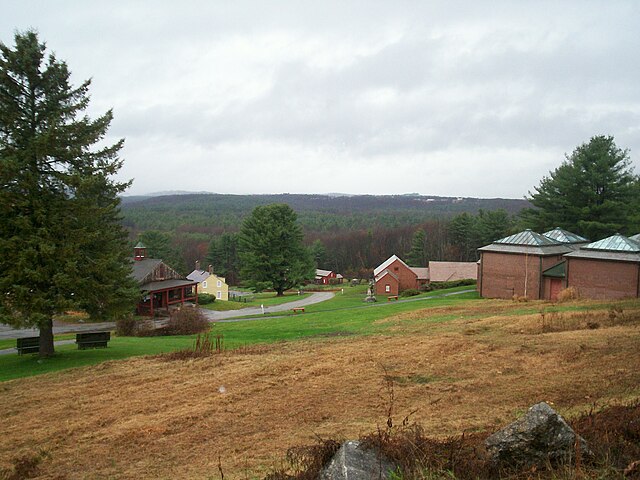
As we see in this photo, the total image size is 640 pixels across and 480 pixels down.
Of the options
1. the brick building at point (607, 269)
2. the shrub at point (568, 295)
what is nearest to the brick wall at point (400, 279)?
the brick building at point (607, 269)

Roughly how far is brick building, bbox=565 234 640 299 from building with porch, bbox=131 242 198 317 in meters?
30.1

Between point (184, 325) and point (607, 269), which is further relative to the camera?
point (607, 269)

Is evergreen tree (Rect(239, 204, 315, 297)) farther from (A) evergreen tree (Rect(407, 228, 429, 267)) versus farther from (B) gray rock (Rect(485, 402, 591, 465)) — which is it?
(B) gray rock (Rect(485, 402, 591, 465))

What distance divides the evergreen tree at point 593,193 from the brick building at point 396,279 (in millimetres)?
18231

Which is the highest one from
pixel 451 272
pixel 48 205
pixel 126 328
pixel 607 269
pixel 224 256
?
pixel 48 205

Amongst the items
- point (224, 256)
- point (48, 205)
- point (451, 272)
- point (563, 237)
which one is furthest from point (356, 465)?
point (224, 256)

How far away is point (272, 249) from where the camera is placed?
54.7 m

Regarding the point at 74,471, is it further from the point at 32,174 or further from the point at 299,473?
the point at 32,174

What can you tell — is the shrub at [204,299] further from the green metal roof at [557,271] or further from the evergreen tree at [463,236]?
the evergreen tree at [463,236]

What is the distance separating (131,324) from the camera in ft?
92.1

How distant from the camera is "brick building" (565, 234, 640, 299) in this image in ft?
92.6

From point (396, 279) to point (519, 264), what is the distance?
23.8 m

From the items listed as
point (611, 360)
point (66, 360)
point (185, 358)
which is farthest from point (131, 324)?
point (611, 360)

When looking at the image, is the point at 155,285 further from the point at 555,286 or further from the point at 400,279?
the point at 555,286
